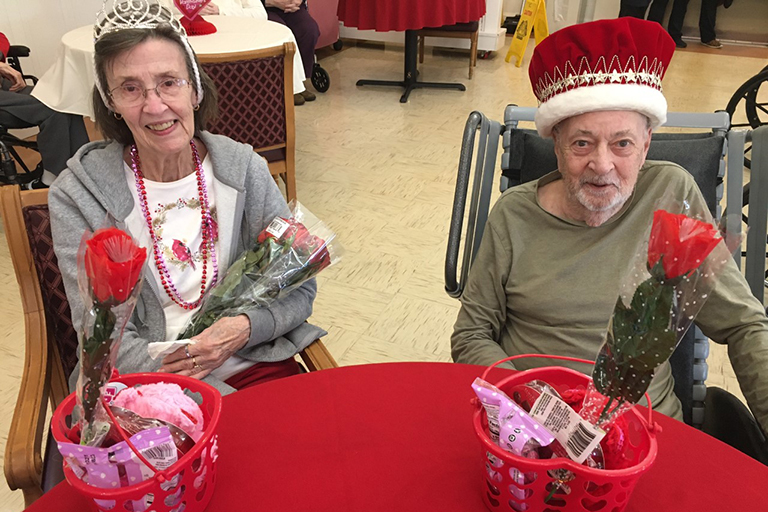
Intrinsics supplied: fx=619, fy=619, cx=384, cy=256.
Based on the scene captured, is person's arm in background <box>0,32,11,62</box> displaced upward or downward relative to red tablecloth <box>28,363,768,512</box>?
upward

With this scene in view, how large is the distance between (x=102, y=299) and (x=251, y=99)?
2.41 meters

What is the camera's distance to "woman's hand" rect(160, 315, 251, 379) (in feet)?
4.49

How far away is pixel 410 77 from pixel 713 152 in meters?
4.30

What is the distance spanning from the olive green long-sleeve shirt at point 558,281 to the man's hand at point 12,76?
313 cm

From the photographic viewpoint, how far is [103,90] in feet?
4.73

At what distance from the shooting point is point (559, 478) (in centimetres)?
78

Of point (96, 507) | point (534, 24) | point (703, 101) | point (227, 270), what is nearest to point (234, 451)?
point (96, 507)

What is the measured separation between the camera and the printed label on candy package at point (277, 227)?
1.41 metres

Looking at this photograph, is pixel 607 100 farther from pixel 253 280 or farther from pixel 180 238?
pixel 180 238

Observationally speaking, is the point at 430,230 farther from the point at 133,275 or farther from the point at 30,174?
the point at 133,275

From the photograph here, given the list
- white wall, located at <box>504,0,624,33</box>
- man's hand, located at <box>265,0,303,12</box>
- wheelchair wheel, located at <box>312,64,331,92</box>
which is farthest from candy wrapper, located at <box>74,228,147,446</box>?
white wall, located at <box>504,0,624,33</box>

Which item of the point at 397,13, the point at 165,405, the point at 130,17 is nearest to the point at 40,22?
the point at 397,13

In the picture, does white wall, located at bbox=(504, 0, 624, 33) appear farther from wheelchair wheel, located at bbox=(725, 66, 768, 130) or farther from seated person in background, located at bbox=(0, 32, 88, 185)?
seated person in background, located at bbox=(0, 32, 88, 185)

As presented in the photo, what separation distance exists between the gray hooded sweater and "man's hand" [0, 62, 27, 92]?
7.99 feet
